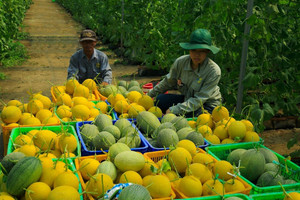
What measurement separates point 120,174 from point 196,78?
83.0 inches

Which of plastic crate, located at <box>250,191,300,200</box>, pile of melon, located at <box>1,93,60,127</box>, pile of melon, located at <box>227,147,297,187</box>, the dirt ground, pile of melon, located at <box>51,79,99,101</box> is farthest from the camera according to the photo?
the dirt ground

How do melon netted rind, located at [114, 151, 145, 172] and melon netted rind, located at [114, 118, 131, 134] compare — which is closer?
melon netted rind, located at [114, 151, 145, 172]

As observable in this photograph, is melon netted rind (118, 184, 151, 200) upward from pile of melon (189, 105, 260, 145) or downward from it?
upward

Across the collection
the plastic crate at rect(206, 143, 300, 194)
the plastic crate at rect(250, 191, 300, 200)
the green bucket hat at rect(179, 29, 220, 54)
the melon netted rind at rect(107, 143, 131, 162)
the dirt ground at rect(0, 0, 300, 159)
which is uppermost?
the green bucket hat at rect(179, 29, 220, 54)

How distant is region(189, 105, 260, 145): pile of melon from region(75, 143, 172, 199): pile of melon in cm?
79

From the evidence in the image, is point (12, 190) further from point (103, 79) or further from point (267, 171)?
point (103, 79)

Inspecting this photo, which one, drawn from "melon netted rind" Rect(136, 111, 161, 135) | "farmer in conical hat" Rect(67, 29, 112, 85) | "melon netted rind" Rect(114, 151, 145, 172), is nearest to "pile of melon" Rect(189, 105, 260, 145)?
"melon netted rind" Rect(136, 111, 161, 135)

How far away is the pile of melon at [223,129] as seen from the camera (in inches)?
126

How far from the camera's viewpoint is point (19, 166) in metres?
2.27

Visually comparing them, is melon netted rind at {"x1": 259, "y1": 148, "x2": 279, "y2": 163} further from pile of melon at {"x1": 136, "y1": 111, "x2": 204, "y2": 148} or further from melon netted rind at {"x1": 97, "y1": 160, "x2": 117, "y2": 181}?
melon netted rind at {"x1": 97, "y1": 160, "x2": 117, "y2": 181}

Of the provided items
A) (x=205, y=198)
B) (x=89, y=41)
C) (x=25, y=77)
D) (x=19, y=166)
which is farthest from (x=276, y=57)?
(x=25, y=77)

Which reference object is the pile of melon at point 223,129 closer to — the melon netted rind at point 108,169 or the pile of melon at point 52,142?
the melon netted rind at point 108,169

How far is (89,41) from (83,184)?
3360 millimetres

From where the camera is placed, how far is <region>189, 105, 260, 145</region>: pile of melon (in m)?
3.20
